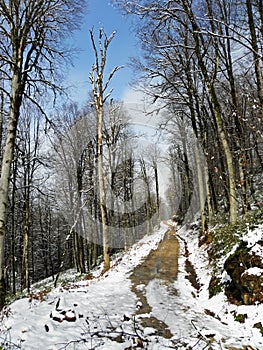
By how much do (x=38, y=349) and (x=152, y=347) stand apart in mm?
1719

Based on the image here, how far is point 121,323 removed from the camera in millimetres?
5062

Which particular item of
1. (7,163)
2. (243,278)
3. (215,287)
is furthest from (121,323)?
(7,163)

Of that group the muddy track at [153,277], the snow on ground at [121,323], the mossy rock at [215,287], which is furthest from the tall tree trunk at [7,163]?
the mossy rock at [215,287]

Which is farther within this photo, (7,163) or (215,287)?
(215,287)

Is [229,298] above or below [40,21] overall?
below

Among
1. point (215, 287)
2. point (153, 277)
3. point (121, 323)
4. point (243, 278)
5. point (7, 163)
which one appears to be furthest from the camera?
point (153, 277)

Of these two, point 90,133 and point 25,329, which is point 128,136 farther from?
point 25,329

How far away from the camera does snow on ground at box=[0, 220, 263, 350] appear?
4.16 metres

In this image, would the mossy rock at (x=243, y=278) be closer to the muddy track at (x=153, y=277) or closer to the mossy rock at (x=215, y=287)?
the mossy rock at (x=215, y=287)

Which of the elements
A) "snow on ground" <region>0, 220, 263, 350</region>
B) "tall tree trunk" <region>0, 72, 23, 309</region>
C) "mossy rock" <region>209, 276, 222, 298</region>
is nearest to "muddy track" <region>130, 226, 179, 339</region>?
"snow on ground" <region>0, 220, 263, 350</region>

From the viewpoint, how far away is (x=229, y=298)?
5.93m

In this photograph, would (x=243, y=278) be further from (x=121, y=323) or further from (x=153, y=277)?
(x=153, y=277)

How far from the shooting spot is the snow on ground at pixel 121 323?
4160 mm

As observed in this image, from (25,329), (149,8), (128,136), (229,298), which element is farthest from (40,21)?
(128,136)
